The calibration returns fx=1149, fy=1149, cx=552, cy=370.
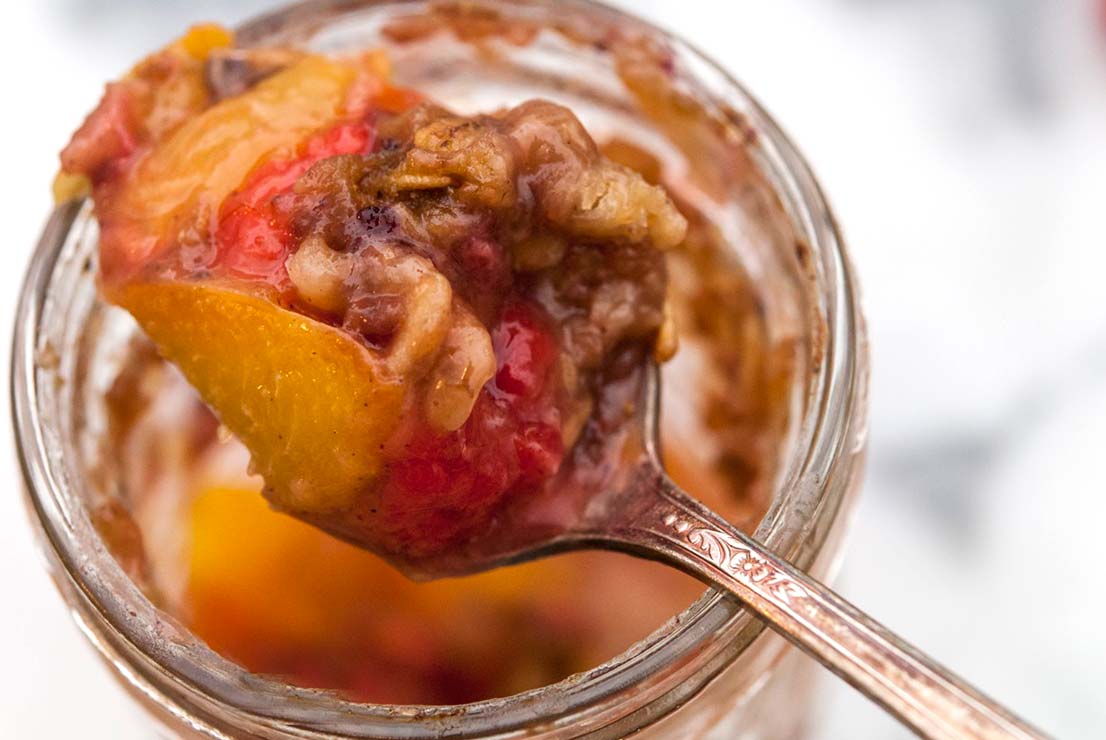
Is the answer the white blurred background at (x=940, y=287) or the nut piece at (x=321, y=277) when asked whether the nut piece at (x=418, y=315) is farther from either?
the white blurred background at (x=940, y=287)

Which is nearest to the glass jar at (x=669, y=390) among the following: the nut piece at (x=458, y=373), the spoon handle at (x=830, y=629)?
the spoon handle at (x=830, y=629)

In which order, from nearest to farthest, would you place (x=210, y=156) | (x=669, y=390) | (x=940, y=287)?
(x=210, y=156), (x=669, y=390), (x=940, y=287)

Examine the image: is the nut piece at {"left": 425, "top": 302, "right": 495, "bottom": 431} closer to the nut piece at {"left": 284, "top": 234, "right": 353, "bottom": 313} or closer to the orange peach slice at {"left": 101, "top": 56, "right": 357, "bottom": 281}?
the nut piece at {"left": 284, "top": 234, "right": 353, "bottom": 313}

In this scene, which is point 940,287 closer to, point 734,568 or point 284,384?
point 734,568

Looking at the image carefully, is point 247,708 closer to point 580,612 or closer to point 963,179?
point 580,612

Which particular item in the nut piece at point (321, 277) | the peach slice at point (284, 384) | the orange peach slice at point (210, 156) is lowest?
the peach slice at point (284, 384)

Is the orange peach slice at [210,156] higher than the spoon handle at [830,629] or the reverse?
higher

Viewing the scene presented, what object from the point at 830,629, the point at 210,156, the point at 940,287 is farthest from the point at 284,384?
the point at 940,287
